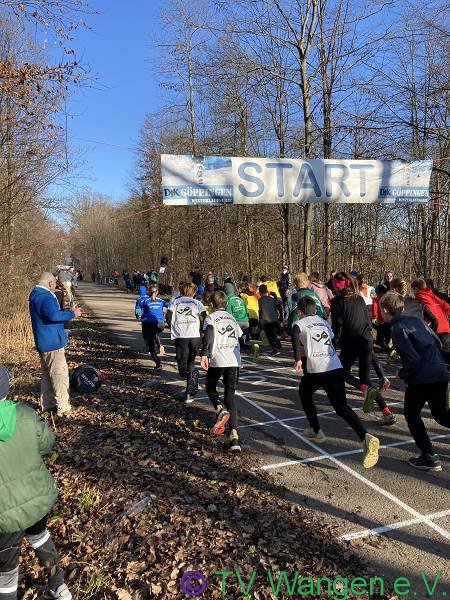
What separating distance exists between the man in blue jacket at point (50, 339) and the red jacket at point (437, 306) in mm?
5539

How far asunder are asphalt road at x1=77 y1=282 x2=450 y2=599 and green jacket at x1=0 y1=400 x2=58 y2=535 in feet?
7.88

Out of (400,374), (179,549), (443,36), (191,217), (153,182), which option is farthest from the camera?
(153,182)

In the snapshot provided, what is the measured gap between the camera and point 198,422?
6.04 meters

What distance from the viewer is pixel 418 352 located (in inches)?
167

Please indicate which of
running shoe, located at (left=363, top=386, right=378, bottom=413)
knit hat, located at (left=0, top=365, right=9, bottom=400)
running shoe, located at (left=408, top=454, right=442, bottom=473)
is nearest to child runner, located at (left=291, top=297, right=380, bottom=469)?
running shoe, located at (left=408, top=454, right=442, bottom=473)

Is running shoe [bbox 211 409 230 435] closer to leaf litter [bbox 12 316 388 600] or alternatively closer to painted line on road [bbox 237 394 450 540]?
leaf litter [bbox 12 316 388 600]

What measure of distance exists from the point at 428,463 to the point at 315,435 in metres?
1.37

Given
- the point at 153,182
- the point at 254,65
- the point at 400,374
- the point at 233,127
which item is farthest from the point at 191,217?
the point at 400,374

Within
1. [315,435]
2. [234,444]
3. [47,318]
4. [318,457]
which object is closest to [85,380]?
[47,318]

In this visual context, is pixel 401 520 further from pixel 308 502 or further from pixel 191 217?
pixel 191 217

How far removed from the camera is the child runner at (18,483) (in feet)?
8.07

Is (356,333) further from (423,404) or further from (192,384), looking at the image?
(192,384)

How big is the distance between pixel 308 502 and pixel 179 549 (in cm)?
136

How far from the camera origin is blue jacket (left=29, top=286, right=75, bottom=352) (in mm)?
5859
